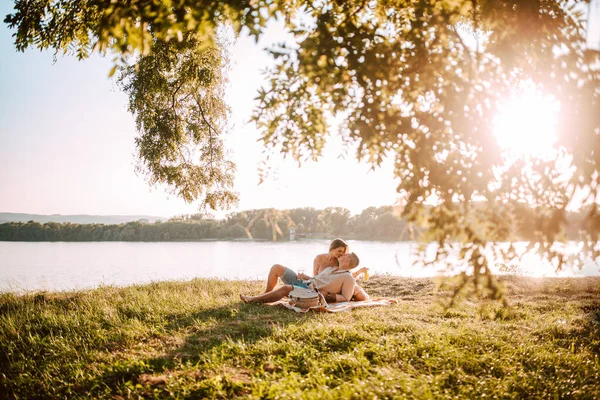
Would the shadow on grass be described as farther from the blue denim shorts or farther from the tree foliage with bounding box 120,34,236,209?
the tree foliage with bounding box 120,34,236,209

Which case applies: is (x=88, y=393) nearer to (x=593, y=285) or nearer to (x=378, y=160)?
(x=378, y=160)

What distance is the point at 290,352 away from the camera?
209 inches

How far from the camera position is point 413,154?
4.23 m

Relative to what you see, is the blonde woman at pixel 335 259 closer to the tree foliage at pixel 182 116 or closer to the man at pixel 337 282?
the man at pixel 337 282

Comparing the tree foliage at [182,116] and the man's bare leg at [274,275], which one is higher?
the tree foliage at [182,116]

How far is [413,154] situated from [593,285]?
10776 millimetres

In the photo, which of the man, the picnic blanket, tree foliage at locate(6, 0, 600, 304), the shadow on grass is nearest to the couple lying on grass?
the man

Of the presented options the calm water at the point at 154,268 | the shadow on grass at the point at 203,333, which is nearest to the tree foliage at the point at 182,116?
the calm water at the point at 154,268

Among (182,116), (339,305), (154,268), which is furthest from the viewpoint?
(154,268)

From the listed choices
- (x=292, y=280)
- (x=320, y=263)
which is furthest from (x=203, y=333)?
(x=320, y=263)

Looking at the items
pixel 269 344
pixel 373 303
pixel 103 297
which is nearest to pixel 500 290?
pixel 269 344

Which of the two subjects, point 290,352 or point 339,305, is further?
point 339,305

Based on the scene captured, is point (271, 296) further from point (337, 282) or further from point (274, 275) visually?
point (337, 282)

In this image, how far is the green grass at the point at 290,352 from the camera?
439 cm
